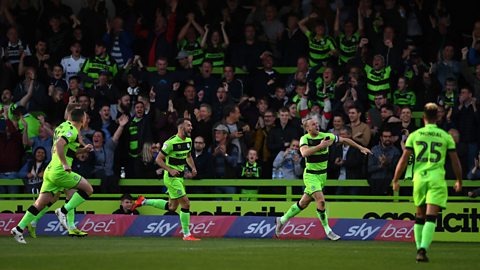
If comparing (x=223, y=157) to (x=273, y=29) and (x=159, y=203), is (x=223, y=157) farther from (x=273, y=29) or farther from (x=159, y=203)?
(x=273, y=29)

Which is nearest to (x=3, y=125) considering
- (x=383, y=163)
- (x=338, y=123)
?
(x=338, y=123)

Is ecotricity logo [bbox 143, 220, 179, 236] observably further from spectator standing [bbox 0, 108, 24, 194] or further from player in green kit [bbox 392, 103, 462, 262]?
player in green kit [bbox 392, 103, 462, 262]

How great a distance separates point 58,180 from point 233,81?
6713mm

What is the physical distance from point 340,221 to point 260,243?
2.64 meters

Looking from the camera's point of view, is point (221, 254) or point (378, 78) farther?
point (378, 78)

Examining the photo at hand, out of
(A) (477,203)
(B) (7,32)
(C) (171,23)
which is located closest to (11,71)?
(B) (7,32)

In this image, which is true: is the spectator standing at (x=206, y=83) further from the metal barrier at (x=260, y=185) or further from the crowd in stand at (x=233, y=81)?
the metal barrier at (x=260, y=185)

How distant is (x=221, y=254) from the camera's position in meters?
17.1

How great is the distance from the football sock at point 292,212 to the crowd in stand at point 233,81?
1.94 metres

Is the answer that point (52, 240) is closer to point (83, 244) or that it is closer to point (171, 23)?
point (83, 244)

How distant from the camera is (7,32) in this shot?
27.3 meters

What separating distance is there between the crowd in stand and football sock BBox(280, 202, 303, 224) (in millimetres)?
1941

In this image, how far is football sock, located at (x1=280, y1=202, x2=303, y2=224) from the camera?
2114 centimetres

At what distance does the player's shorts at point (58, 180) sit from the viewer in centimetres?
1988
